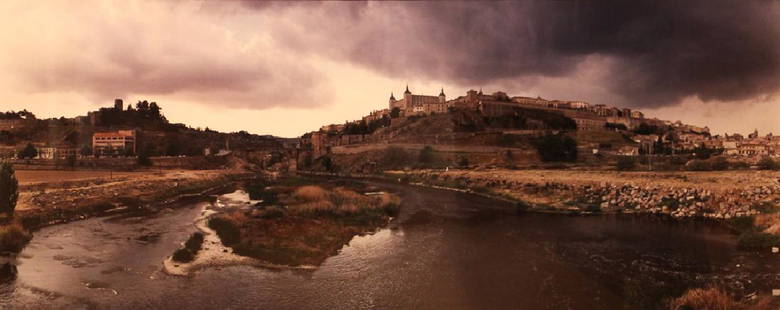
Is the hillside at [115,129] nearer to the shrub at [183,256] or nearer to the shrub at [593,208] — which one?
the shrub at [183,256]

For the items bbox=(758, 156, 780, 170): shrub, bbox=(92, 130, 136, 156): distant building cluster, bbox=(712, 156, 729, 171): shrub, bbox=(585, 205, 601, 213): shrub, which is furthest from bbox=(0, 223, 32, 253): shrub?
bbox=(92, 130, 136, 156): distant building cluster

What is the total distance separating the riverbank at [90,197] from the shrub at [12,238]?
4140 mm

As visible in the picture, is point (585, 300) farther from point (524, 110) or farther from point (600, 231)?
point (524, 110)

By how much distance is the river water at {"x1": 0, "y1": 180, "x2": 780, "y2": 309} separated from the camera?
14.7 metres

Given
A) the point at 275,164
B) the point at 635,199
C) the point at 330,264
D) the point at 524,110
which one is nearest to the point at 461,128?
the point at 524,110

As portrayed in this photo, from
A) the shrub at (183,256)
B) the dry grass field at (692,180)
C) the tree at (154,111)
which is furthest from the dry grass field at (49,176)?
the tree at (154,111)

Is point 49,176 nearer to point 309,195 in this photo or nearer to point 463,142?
point 309,195

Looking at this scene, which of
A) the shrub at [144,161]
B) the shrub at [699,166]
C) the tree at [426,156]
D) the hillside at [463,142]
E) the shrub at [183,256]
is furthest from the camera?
the tree at [426,156]

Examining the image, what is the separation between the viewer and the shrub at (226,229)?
22734mm

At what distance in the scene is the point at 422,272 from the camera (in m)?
18.2

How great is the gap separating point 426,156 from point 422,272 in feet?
234

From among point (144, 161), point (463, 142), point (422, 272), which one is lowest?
point (422, 272)

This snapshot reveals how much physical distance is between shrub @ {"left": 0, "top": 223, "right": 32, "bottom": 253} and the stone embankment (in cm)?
3367

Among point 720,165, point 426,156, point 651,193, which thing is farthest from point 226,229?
point 426,156
